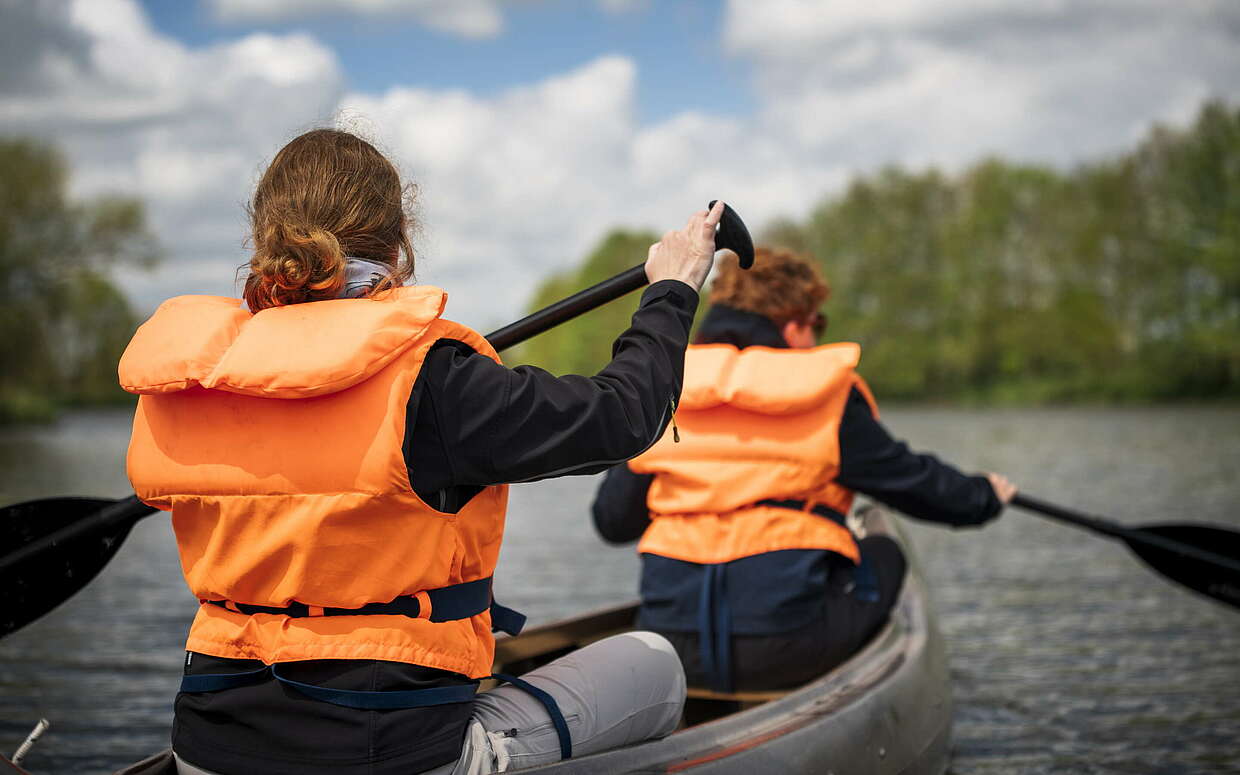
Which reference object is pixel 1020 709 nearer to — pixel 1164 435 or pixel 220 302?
pixel 220 302

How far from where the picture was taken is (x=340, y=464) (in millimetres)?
1713

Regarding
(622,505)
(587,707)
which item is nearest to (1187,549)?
(622,505)

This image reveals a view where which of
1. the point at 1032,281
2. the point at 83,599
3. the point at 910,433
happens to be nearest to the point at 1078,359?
the point at 1032,281

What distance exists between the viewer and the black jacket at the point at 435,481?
1.73 metres

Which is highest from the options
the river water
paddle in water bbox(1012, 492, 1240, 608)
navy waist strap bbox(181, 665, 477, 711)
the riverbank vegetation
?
the riverbank vegetation

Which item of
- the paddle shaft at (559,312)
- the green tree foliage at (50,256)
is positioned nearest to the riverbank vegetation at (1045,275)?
the green tree foliage at (50,256)

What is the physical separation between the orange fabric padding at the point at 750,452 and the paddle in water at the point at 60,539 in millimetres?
590

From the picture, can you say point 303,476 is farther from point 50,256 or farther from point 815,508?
point 50,256

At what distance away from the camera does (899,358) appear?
1727 inches

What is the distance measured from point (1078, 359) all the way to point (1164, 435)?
19.2 meters

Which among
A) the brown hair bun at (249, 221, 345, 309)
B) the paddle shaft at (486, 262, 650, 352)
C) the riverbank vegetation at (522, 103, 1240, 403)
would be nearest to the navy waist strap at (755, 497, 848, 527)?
the paddle shaft at (486, 262, 650, 352)

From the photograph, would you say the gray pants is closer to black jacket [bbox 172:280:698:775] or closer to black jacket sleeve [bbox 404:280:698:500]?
black jacket [bbox 172:280:698:775]

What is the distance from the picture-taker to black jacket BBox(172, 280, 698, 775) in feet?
5.68

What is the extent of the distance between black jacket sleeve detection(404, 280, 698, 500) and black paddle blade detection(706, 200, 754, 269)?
525mm
